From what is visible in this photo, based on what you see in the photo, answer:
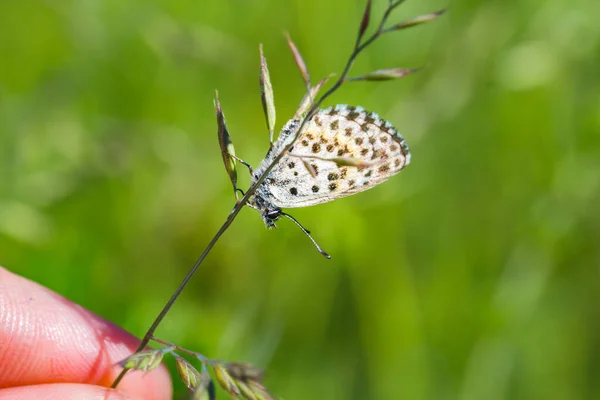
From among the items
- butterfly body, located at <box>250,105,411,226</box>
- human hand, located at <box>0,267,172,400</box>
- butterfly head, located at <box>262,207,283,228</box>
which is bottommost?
human hand, located at <box>0,267,172,400</box>

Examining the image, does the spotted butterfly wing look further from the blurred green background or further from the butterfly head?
the blurred green background

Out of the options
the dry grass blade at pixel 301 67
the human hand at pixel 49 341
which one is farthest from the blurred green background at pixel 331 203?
the dry grass blade at pixel 301 67

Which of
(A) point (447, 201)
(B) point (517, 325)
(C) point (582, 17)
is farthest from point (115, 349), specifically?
(C) point (582, 17)

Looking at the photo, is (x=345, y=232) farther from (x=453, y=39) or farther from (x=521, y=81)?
(x=453, y=39)

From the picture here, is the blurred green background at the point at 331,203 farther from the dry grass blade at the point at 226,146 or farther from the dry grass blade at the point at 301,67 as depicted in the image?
the dry grass blade at the point at 301,67

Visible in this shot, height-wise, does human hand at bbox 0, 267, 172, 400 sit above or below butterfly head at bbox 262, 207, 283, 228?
below

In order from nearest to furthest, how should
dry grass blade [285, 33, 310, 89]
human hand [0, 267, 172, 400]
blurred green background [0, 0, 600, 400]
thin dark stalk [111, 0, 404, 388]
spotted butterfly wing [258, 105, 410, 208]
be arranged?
1. thin dark stalk [111, 0, 404, 388]
2. dry grass blade [285, 33, 310, 89]
3. spotted butterfly wing [258, 105, 410, 208]
4. human hand [0, 267, 172, 400]
5. blurred green background [0, 0, 600, 400]

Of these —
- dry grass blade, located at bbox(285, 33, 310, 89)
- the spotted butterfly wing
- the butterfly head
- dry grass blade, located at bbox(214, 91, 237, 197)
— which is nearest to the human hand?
the butterfly head
